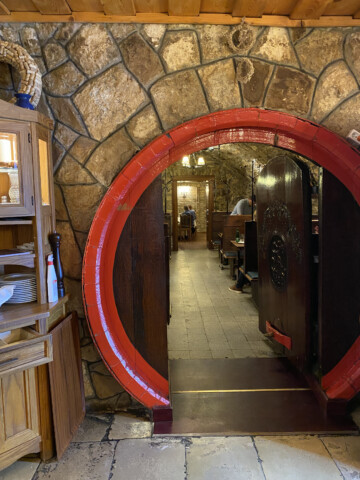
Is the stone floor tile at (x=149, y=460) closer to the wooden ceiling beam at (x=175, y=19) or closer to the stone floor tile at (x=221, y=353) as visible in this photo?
the stone floor tile at (x=221, y=353)

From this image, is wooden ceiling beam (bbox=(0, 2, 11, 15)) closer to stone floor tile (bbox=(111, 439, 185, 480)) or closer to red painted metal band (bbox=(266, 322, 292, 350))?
stone floor tile (bbox=(111, 439, 185, 480))

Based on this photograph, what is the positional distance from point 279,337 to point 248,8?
2.70m

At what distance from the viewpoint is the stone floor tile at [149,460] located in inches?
79.0

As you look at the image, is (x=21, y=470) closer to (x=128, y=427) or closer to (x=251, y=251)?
(x=128, y=427)

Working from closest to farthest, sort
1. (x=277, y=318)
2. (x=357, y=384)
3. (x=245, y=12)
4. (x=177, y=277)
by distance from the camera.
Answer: (x=245, y=12)
(x=357, y=384)
(x=277, y=318)
(x=177, y=277)

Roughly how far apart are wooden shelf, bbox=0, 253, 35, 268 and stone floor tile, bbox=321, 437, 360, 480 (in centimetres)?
220

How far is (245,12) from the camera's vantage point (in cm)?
229

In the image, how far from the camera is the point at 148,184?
96.4 inches

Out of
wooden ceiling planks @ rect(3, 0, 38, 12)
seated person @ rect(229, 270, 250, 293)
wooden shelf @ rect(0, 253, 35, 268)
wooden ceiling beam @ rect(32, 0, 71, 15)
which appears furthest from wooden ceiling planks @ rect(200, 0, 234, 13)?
seated person @ rect(229, 270, 250, 293)

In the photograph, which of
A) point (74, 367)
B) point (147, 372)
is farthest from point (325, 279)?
point (74, 367)

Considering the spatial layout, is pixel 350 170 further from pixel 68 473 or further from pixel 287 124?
pixel 68 473

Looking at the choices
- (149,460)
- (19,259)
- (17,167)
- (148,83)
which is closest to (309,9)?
(148,83)

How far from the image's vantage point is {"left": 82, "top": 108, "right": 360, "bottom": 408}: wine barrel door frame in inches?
92.4

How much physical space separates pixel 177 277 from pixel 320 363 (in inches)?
192
